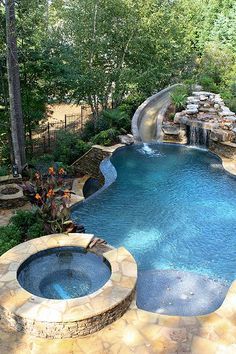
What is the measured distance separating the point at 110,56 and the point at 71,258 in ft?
40.6

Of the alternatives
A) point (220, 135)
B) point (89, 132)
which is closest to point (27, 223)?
point (220, 135)

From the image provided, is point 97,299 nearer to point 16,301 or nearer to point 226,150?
point 16,301

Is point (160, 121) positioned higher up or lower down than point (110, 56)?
lower down

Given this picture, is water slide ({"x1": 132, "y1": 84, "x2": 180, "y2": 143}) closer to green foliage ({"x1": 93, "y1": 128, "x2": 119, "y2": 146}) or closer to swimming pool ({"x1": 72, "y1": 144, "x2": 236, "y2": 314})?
green foliage ({"x1": 93, "y1": 128, "x2": 119, "y2": 146})

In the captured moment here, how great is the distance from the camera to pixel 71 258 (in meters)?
7.09

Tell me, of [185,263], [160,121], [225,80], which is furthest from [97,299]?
[225,80]

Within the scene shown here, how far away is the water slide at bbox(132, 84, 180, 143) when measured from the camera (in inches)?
611

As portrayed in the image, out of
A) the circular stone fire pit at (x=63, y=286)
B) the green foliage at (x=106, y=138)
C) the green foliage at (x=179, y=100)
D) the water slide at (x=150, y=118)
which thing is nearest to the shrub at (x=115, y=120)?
the water slide at (x=150, y=118)

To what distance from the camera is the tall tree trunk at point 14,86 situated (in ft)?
33.0

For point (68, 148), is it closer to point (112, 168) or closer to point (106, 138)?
point (106, 138)

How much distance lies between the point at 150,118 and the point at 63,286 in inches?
476

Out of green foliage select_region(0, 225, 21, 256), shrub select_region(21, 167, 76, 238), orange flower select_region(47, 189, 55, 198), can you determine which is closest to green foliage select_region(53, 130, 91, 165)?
shrub select_region(21, 167, 76, 238)

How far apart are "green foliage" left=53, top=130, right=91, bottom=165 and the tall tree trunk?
246 centimetres

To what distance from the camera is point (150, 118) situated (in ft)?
56.5
